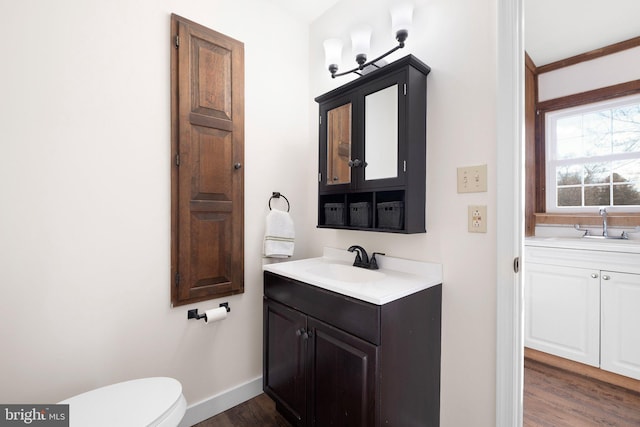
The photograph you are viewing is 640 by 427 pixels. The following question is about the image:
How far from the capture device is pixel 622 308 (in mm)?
1897

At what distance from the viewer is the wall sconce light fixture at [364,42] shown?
4.81 feet

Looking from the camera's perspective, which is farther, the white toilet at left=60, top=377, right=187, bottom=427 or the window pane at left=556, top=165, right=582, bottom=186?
the window pane at left=556, top=165, right=582, bottom=186

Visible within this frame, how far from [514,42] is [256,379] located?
232 centimetres

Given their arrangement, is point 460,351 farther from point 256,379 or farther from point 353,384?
point 256,379

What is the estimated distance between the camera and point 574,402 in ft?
5.93

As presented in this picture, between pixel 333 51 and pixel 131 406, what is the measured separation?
205cm

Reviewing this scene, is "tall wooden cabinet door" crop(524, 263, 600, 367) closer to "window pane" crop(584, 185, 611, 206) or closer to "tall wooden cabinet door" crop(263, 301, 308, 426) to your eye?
"window pane" crop(584, 185, 611, 206)

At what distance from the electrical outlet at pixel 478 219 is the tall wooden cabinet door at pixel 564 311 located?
1.45 meters

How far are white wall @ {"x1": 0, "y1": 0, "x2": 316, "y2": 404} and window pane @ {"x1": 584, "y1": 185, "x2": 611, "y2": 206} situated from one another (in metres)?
3.12

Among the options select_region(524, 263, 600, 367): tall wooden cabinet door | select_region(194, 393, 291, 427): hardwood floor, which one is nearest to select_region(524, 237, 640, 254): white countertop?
select_region(524, 263, 600, 367): tall wooden cabinet door

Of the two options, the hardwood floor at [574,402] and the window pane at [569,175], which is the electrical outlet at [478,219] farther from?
the window pane at [569,175]

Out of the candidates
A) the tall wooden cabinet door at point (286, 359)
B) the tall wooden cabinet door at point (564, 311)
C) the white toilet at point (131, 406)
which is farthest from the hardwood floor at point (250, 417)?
the tall wooden cabinet door at point (564, 311)

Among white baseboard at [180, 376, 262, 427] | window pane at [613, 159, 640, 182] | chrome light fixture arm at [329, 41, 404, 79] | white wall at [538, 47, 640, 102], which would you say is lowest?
white baseboard at [180, 376, 262, 427]

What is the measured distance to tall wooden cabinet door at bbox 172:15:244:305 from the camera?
5.11 ft
